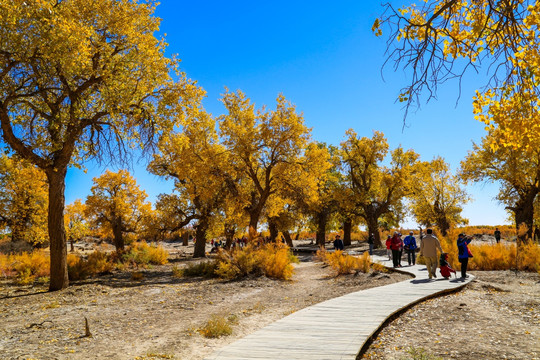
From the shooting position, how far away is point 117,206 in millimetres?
29125

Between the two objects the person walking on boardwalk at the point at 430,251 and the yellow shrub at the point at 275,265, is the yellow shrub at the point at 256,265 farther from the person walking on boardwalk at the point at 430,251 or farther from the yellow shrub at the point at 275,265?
the person walking on boardwalk at the point at 430,251

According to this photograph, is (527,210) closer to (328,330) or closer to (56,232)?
(328,330)

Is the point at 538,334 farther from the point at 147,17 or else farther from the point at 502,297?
the point at 147,17

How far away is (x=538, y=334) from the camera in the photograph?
23.0 feet

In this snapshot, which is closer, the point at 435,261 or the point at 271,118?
the point at 435,261

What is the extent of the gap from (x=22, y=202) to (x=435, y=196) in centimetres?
3680

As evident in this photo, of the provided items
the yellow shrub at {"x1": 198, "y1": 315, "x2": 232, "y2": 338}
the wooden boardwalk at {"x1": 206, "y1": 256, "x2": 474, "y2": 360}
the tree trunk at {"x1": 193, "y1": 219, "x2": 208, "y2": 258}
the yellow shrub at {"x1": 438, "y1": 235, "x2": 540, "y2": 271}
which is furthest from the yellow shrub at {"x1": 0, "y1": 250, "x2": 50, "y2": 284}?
the yellow shrub at {"x1": 438, "y1": 235, "x2": 540, "y2": 271}

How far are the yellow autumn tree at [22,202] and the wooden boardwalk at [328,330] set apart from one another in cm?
2729

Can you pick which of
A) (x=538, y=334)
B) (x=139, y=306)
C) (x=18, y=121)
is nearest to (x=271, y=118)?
(x=18, y=121)

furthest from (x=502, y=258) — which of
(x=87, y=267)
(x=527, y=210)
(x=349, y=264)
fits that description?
(x=87, y=267)

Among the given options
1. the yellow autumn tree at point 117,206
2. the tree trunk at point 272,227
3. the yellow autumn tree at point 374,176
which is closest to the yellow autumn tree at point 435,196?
the yellow autumn tree at point 374,176

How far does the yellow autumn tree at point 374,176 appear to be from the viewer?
35.5 metres

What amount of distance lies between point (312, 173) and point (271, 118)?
4.40m

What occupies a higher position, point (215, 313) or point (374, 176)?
point (374, 176)
